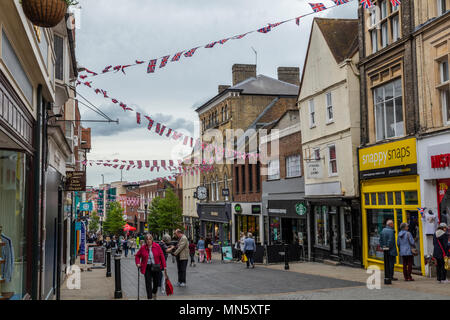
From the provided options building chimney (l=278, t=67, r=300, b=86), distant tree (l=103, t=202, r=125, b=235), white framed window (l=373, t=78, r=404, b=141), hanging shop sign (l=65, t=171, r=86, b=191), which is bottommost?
distant tree (l=103, t=202, r=125, b=235)

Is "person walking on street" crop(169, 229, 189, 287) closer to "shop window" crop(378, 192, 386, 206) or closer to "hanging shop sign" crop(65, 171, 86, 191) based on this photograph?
"hanging shop sign" crop(65, 171, 86, 191)

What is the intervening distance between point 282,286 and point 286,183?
15.2 meters

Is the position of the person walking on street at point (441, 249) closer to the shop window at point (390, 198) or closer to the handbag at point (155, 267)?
the shop window at point (390, 198)

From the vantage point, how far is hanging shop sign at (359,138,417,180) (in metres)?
16.8

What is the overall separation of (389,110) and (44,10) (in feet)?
48.4

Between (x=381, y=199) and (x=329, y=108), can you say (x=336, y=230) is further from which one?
(x=329, y=108)

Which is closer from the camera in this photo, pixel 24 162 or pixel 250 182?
pixel 24 162

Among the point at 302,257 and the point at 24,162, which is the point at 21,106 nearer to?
the point at 24,162

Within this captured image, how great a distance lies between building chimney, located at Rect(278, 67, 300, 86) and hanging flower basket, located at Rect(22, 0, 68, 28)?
137 feet

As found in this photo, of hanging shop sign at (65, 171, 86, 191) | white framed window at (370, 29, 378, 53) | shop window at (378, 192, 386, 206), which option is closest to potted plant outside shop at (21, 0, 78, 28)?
hanging shop sign at (65, 171, 86, 191)

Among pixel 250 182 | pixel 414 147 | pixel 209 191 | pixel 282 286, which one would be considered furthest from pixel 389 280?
pixel 209 191

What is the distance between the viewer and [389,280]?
13648mm

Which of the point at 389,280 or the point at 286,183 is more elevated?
the point at 286,183

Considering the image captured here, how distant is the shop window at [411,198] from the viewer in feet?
55.1
